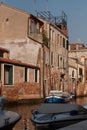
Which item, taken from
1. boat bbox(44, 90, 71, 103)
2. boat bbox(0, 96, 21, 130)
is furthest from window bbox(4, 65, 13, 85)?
boat bbox(0, 96, 21, 130)

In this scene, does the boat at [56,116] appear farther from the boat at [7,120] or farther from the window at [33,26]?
the window at [33,26]

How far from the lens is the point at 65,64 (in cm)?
4784

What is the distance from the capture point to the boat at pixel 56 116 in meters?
12.9

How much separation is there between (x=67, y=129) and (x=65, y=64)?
4148 centimetres

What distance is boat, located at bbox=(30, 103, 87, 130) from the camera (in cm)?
1294

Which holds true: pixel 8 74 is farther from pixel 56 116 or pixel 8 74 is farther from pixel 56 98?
pixel 56 116

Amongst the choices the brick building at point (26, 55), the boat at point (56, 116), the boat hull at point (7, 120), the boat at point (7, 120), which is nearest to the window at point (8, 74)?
the brick building at point (26, 55)

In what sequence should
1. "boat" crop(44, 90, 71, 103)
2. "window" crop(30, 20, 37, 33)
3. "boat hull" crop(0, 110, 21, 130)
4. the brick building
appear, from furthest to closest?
"window" crop(30, 20, 37, 33)
"boat" crop(44, 90, 71, 103)
the brick building
"boat hull" crop(0, 110, 21, 130)

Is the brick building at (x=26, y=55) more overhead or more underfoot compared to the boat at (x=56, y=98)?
more overhead

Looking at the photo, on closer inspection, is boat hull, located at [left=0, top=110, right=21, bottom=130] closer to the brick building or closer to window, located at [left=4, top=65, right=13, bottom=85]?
the brick building

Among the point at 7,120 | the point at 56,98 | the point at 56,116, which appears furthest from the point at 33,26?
A: the point at 7,120

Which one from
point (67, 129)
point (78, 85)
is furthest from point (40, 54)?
point (67, 129)

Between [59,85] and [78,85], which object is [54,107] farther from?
[78,85]

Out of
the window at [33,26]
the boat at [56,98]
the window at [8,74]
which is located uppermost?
the window at [33,26]
